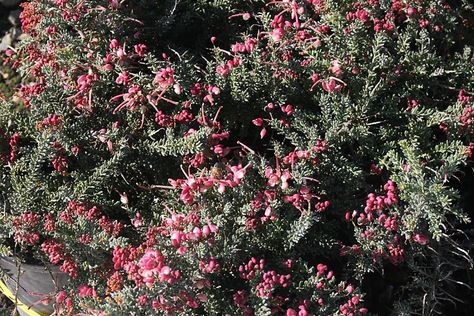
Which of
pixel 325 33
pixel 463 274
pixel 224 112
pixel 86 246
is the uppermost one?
pixel 325 33

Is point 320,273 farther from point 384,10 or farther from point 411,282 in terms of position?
point 384,10

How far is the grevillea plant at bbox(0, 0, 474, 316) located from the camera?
1.63 metres

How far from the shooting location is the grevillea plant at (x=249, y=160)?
1.63m

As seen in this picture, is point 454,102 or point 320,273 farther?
point 454,102

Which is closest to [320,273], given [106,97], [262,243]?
[262,243]

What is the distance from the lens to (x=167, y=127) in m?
1.85

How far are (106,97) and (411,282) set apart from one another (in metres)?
1.16

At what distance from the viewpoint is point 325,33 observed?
200 centimetres

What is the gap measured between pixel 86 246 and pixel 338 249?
2.40ft

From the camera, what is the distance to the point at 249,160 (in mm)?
1749

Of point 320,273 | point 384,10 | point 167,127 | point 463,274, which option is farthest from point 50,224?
point 463,274

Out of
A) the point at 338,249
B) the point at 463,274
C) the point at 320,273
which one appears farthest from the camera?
the point at 463,274

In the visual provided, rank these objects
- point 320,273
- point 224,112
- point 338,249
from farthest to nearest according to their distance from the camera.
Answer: point 224,112
point 338,249
point 320,273

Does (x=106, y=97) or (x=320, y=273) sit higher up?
(x=106, y=97)
